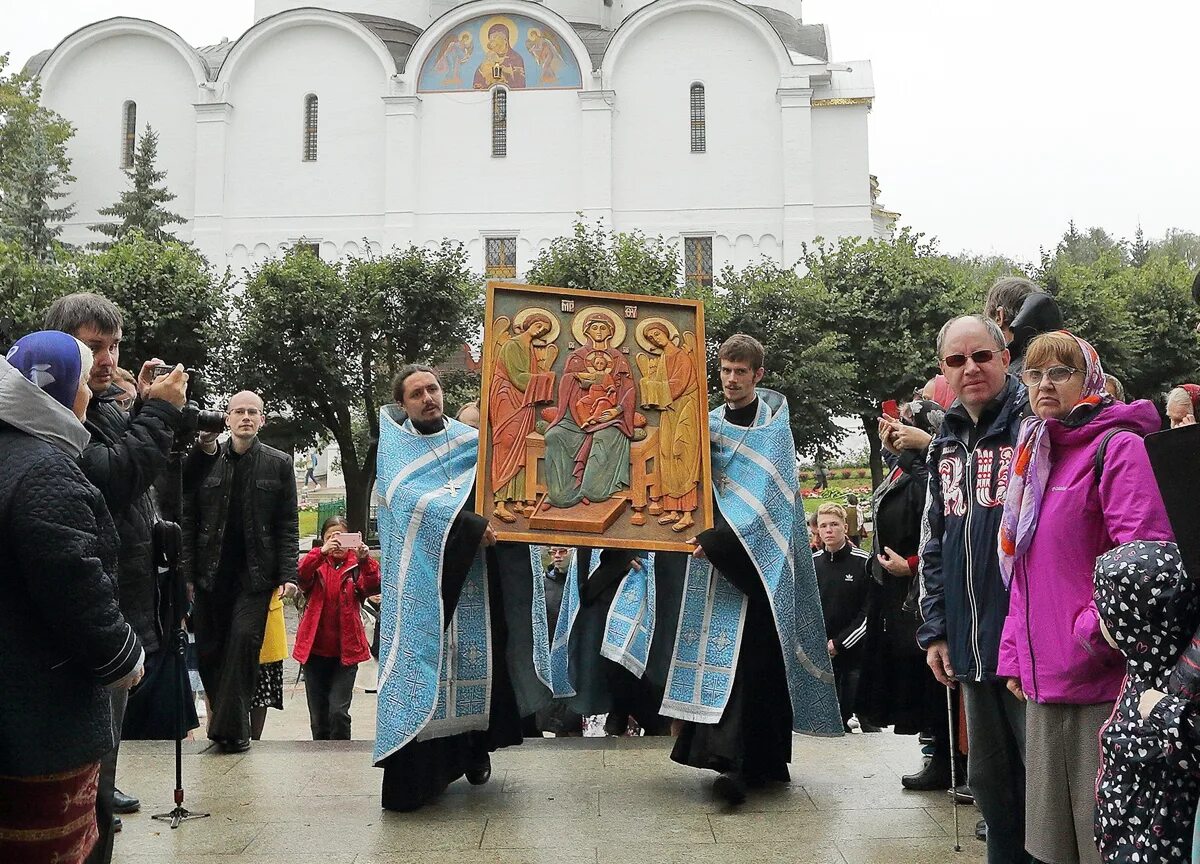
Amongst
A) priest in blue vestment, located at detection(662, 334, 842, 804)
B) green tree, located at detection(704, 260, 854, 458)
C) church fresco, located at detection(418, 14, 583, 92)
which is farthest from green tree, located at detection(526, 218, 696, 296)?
priest in blue vestment, located at detection(662, 334, 842, 804)

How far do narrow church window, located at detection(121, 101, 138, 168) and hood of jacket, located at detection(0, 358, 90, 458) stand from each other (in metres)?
38.0

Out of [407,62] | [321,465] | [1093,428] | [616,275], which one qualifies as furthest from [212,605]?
[321,465]

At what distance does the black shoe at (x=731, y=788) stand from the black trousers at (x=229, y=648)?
292cm

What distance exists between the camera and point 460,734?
5.88 meters

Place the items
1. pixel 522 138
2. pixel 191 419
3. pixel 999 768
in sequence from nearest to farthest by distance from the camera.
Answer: pixel 999 768 → pixel 191 419 → pixel 522 138

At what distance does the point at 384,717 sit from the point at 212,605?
212cm

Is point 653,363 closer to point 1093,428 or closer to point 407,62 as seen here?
point 1093,428

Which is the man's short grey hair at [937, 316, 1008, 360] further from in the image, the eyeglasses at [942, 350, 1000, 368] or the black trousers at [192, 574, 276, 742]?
the black trousers at [192, 574, 276, 742]

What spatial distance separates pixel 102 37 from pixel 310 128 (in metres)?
7.84

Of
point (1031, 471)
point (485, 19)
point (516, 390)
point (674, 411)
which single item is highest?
point (485, 19)

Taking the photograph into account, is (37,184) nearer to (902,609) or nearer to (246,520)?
(246,520)

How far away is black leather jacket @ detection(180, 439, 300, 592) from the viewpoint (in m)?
7.07

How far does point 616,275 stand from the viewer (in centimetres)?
2831

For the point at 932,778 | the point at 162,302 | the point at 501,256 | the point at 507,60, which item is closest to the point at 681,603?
the point at 932,778
